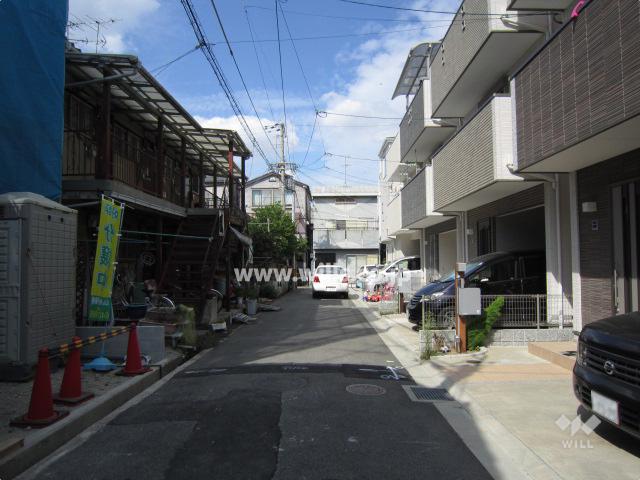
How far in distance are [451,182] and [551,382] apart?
697 centimetres

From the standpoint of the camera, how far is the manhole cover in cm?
623

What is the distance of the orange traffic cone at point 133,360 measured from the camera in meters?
6.78

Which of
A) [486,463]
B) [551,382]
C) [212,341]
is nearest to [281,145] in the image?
[212,341]

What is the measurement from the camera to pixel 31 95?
7.76 meters

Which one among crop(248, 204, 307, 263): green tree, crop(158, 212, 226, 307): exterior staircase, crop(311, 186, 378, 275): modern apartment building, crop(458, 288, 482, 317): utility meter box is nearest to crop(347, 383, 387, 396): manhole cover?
crop(458, 288, 482, 317): utility meter box

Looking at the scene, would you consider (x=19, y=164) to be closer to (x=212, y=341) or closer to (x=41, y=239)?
(x=41, y=239)

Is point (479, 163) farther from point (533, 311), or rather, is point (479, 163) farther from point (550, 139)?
point (533, 311)

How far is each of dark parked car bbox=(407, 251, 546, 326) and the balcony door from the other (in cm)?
281

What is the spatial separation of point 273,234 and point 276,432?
72.8 feet

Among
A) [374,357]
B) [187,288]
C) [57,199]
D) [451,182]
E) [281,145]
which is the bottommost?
[374,357]

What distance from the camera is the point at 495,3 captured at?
31.3 feet

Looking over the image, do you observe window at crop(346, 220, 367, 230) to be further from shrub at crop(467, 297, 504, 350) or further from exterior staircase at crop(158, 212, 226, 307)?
shrub at crop(467, 297, 504, 350)

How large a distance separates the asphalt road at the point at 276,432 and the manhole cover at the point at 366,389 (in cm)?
1

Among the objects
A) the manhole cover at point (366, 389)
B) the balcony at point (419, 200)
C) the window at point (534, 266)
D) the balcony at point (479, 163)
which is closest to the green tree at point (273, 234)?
the balcony at point (419, 200)
